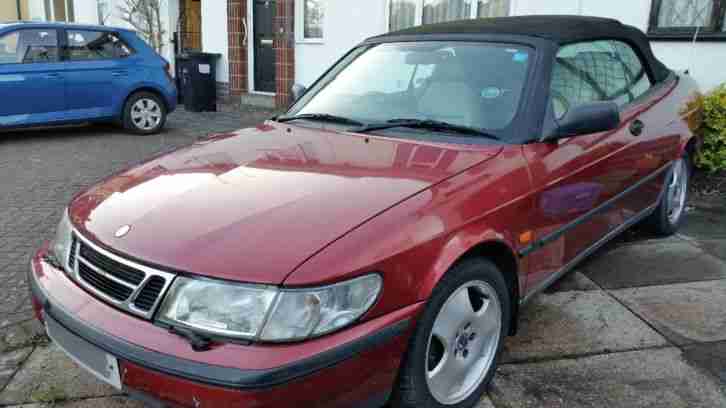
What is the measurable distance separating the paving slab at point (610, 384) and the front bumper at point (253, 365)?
2.92 ft

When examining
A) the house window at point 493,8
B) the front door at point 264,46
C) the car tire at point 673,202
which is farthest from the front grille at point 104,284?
the front door at point 264,46

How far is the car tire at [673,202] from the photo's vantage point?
4502 mm

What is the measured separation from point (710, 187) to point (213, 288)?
567 cm

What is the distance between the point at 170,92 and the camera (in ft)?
30.9

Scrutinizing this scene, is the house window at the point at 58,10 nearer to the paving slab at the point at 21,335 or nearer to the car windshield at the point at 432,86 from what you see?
the paving slab at the point at 21,335

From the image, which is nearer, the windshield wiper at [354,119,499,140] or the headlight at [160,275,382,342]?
the headlight at [160,275,382,342]

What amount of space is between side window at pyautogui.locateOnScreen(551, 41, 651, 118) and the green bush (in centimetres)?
199

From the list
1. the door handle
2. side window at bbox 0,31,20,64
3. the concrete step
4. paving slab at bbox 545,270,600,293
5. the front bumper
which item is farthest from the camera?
the concrete step

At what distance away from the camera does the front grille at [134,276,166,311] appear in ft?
6.68

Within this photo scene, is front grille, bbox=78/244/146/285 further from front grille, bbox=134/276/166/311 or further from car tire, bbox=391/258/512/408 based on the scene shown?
car tire, bbox=391/258/512/408

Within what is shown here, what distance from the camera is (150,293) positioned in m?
2.06

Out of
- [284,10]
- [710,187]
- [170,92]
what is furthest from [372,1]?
[710,187]

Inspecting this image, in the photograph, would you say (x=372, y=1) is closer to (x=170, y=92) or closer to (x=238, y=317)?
(x=170, y=92)

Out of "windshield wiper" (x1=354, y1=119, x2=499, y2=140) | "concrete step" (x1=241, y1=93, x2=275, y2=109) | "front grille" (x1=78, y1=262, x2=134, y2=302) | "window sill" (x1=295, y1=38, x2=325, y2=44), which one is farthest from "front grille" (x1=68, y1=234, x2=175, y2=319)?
"concrete step" (x1=241, y1=93, x2=275, y2=109)
